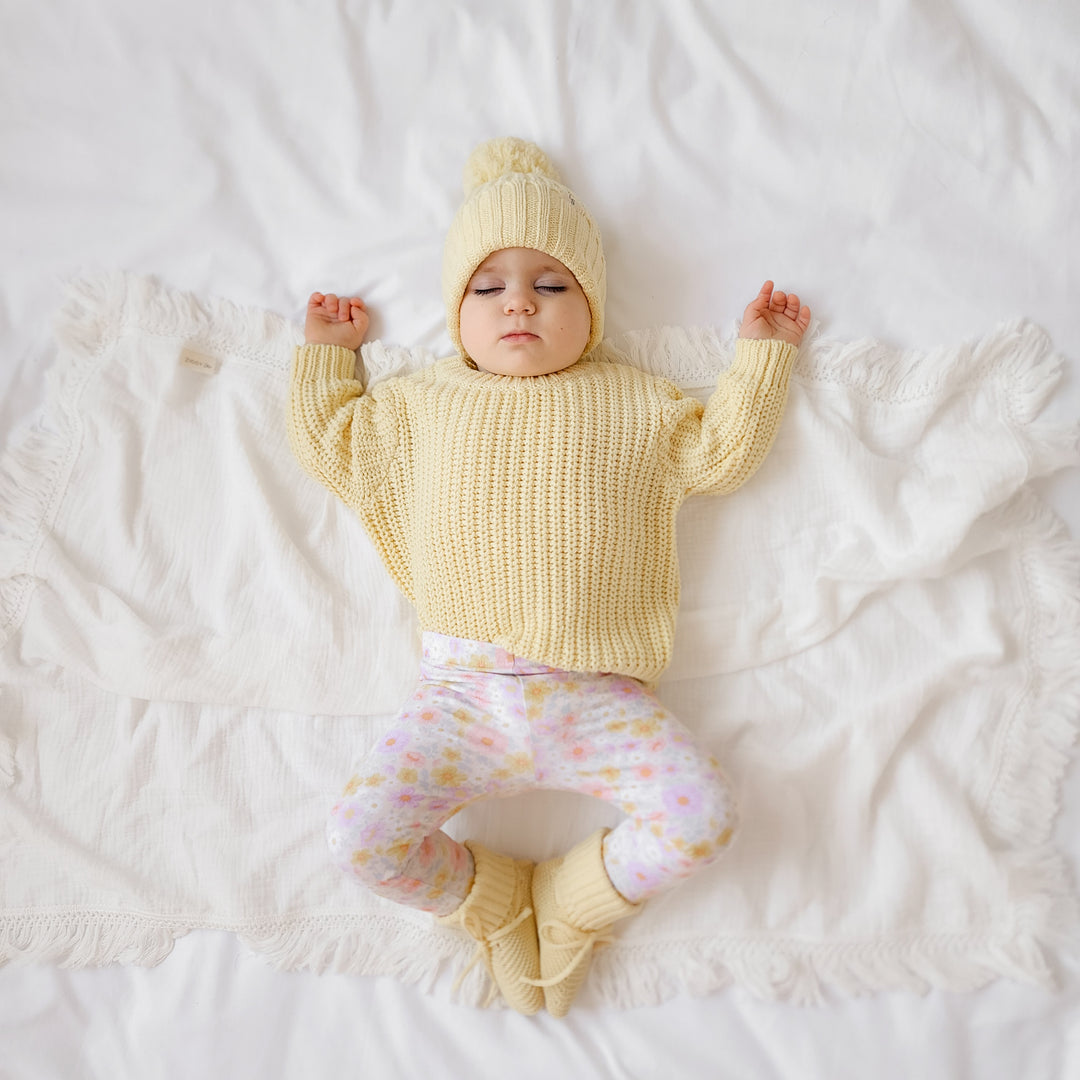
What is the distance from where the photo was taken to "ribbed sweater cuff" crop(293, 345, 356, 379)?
1.27 metres

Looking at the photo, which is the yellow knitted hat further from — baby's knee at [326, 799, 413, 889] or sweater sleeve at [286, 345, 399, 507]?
baby's knee at [326, 799, 413, 889]

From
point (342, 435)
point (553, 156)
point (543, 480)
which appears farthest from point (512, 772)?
point (553, 156)

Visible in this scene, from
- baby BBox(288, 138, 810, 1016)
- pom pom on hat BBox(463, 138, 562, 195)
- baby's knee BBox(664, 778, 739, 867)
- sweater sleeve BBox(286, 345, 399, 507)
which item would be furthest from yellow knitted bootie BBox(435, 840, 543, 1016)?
pom pom on hat BBox(463, 138, 562, 195)

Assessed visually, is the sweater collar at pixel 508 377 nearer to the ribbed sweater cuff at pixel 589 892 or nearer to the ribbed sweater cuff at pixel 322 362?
the ribbed sweater cuff at pixel 322 362

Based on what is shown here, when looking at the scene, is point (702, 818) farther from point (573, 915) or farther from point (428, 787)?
point (428, 787)

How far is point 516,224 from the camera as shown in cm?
117

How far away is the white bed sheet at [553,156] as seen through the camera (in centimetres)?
129

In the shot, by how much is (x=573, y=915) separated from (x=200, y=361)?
3.02 ft

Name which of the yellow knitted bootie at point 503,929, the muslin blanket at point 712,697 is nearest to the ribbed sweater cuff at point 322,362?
the muslin blanket at point 712,697

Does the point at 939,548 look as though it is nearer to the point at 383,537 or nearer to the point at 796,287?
the point at 796,287

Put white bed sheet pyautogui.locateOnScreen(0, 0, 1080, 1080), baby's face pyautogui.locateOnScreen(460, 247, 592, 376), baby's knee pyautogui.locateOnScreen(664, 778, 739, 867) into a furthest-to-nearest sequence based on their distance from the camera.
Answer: white bed sheet pyautogui.locateOnScreen(0, 0, 1080, 1080)
baby's face pyautogui.locateOnScreen(460, 247, 592, 376)
baby's knee pyautogui.locateOnScreen(664, 778, 739, 867)

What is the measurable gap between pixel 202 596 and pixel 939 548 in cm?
100

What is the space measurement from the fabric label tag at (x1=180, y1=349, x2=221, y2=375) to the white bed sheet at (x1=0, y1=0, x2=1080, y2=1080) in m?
0.10

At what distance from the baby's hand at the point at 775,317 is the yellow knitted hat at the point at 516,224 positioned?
0.67 feet
